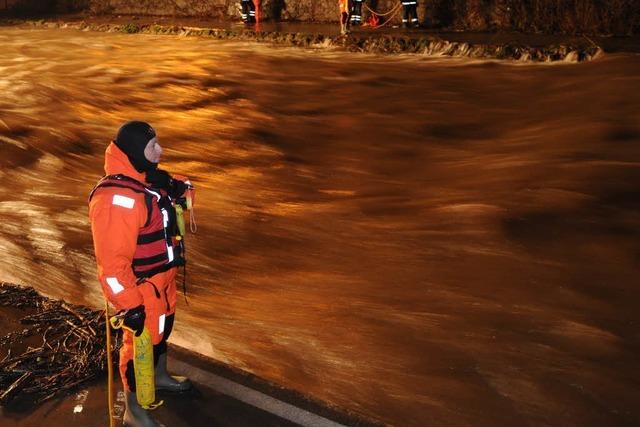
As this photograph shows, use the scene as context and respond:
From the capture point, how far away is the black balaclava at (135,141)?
13.5ft

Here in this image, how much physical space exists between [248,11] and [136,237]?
25.3 metres

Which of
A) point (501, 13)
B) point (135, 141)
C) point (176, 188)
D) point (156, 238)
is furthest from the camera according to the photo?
point (501, 13)

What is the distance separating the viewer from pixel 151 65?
21672 mm

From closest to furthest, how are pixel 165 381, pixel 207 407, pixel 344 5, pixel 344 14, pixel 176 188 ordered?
pixel 176 188, pixel 207 407, pixel 165 381, pixel 344 5, pixel 344 14

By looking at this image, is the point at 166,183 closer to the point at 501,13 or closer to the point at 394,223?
the point at 394,223

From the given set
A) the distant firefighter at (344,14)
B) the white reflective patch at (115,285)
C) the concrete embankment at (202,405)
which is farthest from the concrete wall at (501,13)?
the white reflective patch at (115,285)

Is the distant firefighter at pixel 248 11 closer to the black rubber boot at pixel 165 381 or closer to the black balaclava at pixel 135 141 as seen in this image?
the black rubber boot at pixel 165 381

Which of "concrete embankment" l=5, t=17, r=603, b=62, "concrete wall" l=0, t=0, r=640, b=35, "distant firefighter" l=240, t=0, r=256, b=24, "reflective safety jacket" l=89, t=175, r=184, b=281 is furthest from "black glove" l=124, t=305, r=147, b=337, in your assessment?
"distant firefighter" l=240, t=0, r=256, b=24

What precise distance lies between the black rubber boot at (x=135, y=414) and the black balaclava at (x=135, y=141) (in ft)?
4.79

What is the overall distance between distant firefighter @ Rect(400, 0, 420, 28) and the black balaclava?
1904cm

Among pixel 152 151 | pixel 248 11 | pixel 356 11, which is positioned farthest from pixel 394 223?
pixel 248 11

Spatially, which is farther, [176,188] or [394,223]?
[394,223]

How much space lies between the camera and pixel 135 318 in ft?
13.6

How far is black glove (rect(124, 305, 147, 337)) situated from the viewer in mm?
4113
